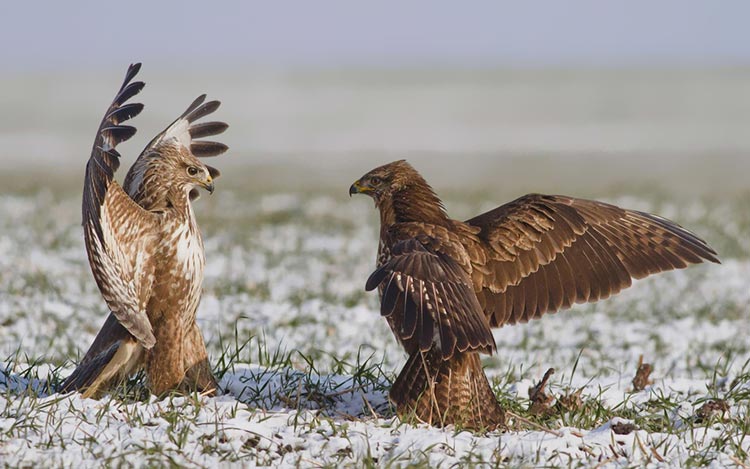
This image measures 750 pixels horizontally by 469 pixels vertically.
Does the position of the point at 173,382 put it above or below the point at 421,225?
below

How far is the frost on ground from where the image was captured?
4.04 m

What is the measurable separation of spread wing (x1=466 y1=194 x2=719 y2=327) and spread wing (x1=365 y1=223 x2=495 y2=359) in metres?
0.39

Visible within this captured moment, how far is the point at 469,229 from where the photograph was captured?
4914mm

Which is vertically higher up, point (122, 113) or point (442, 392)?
point (122, 113)

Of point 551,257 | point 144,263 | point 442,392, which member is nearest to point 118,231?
point 144,263

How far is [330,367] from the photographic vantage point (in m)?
6.32

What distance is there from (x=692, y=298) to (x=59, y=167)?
1829cm

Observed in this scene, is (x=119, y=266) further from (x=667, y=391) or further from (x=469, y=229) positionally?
(x=667, y=391)

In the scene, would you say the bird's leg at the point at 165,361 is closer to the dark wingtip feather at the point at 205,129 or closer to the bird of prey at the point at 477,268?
the bird of prey at the point at 477,268

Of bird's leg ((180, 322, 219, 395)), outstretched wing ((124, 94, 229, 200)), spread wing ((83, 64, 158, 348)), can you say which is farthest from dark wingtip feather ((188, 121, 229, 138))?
bird's leg ((180, 322, 219, 395))

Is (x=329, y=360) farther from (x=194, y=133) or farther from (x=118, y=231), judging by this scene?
(x=118, y=231)

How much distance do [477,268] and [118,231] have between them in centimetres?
170

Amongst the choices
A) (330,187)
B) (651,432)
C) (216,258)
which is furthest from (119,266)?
(330,187)

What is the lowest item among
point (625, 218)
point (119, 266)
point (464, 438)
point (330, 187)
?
point (464, 438)
